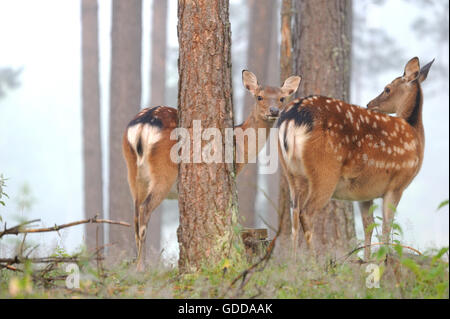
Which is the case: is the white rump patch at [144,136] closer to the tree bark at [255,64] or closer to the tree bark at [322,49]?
the tree bark at [322,49]

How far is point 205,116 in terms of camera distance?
5516 millimetres

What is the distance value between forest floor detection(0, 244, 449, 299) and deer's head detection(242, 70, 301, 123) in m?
2.69

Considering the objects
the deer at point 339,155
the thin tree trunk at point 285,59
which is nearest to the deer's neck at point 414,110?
the deer at point 339,155

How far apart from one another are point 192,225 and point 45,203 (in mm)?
75449

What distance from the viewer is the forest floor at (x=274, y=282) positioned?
434 centimetres

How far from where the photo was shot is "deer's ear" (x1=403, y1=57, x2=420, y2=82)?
748 centimetres

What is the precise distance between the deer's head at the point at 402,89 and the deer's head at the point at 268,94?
3.70 ft

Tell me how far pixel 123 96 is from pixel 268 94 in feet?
19.4

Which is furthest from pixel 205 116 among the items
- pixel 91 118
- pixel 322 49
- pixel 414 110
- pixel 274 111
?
pixel 91 118

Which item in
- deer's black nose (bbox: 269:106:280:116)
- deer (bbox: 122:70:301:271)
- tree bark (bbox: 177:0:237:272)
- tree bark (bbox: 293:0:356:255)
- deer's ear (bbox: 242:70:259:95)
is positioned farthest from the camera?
tree bark (bbox: 293:0:356:255)

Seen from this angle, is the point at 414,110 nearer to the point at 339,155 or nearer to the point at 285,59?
the point at 339,155

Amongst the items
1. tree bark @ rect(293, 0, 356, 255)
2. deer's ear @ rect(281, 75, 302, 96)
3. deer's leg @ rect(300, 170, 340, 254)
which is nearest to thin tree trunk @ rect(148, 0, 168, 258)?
tree bark @ rect(293, 0, 356, 255)

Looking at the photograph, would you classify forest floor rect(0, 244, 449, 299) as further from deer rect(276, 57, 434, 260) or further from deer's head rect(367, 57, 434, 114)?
deer's head rect(367, 57, 434, 114)
